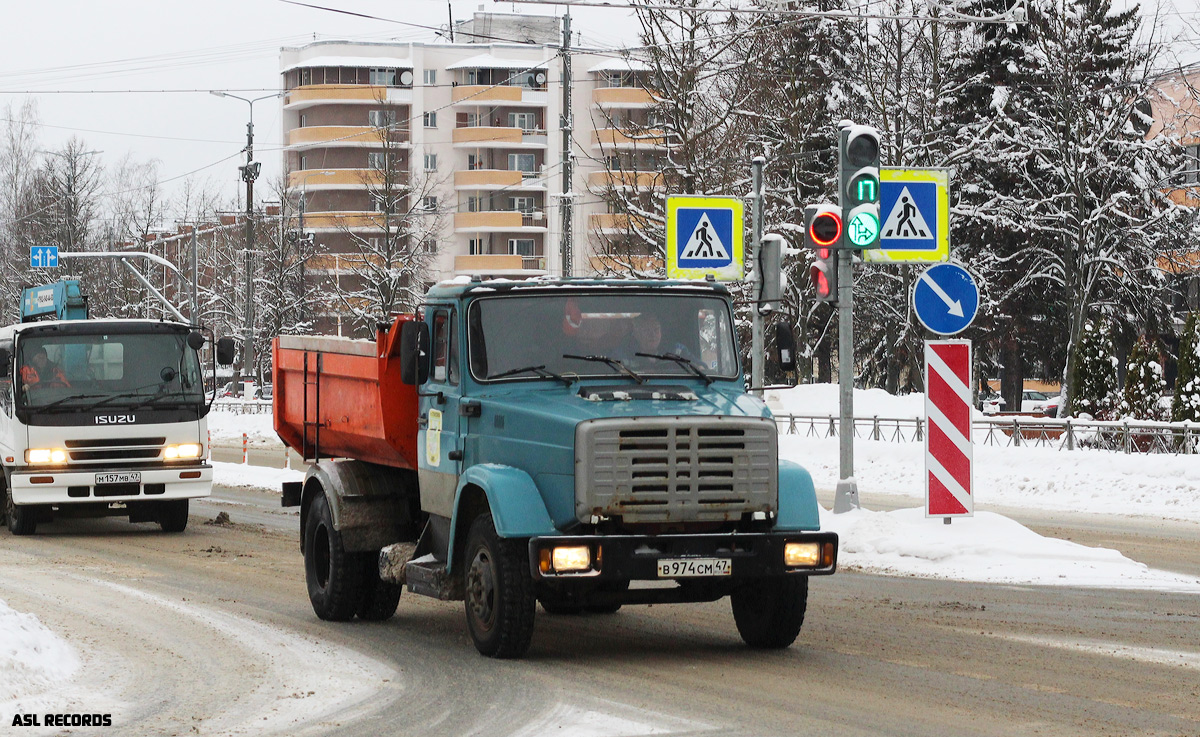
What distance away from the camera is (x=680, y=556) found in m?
8.91

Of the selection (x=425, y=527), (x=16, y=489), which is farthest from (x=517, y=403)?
(x=16, y=489)

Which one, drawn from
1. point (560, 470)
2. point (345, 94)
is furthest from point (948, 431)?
point (345, 94)

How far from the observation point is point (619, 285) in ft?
32.9

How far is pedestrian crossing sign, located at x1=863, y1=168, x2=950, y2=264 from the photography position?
16.1 m

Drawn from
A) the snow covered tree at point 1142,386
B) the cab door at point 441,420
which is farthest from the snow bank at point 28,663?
the snow covered tree at point 1142,386

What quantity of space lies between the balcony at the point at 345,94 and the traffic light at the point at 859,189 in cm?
8478

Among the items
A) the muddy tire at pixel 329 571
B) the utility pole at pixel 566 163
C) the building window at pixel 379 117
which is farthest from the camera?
the building window at pixel 379 117

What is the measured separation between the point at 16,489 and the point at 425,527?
9701mm

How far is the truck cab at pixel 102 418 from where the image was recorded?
18.8 meters

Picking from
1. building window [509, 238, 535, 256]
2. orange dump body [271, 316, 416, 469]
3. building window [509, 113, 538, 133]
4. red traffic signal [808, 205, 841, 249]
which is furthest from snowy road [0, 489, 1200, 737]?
building window [509, 113, 538, 133]

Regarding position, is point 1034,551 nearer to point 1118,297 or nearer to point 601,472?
point 601,472

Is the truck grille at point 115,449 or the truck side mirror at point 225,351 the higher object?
the truck side mirror at point 225,351

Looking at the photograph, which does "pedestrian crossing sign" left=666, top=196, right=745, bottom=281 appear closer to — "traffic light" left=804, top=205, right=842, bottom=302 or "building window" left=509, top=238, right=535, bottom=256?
"traffic light" left=804, top=205, right=842, bottom=302

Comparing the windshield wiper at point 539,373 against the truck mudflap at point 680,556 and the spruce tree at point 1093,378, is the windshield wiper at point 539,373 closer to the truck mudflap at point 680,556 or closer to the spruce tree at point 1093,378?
the truck mudflap at point 680,556
